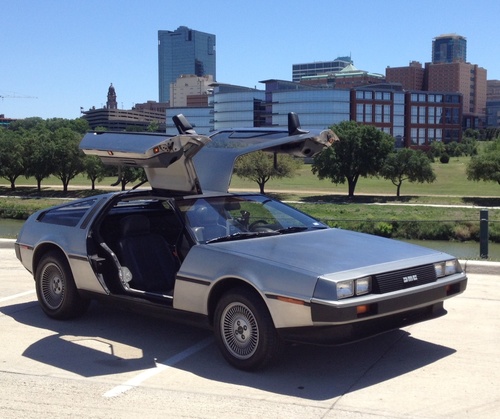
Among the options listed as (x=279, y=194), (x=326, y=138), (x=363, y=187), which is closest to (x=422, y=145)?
(x=363, y=187)

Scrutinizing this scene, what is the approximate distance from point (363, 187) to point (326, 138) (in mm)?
64952

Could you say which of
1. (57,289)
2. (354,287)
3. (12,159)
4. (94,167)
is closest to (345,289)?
(354,287)

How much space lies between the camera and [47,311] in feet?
24.6

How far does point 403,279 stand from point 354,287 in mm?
506

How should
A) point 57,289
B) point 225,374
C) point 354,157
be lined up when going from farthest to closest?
point 354,157, point 57,289, point 225,374

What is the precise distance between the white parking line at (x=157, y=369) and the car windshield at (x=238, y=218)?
992 millimetres

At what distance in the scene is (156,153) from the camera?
6293 mm

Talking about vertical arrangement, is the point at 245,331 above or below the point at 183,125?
below

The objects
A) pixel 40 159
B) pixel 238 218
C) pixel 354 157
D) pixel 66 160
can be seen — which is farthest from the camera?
pixel 40 159

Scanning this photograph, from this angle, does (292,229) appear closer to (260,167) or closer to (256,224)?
(256,224)

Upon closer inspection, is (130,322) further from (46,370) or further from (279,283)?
(279,283)

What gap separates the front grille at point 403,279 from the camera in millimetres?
5332

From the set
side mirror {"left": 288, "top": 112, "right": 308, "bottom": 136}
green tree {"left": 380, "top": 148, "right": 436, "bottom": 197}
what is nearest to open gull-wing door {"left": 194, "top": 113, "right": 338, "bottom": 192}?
side mirror {"left": 288, "top": 112, "right": 308, "bottom": 136}

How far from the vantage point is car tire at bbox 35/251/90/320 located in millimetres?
7207
